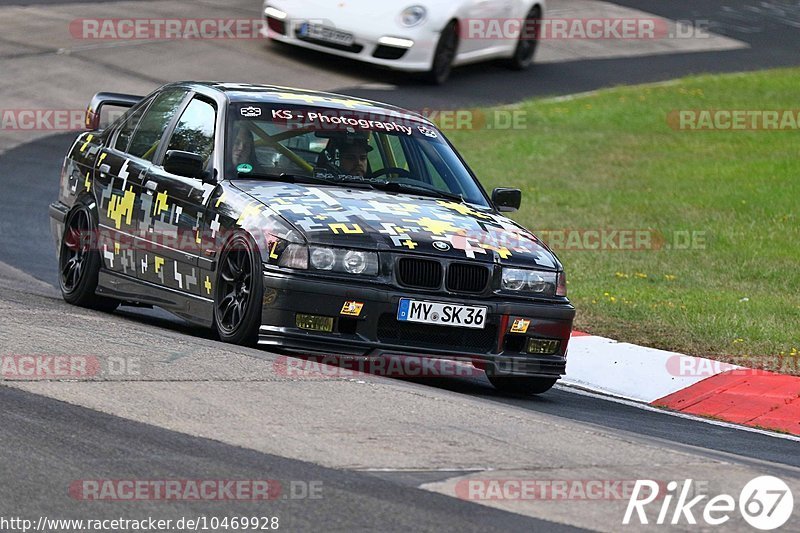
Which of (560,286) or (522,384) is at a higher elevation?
(560,286)

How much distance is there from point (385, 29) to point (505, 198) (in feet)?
36.4

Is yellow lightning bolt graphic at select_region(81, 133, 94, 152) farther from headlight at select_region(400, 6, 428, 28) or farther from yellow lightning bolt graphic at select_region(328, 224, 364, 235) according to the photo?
headlight at select_region(400, 6, 428, 28)

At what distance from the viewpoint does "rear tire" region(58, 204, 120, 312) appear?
A: 33.2 feet

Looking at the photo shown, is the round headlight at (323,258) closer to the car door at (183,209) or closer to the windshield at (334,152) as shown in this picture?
the car door at (183,209)

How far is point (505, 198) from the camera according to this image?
966 cm

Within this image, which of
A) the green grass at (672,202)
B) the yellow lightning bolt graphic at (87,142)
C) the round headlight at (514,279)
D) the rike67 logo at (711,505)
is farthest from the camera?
the green grass at (672,202)

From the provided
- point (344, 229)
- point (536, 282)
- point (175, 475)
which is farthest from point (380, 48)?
point (175, 475)

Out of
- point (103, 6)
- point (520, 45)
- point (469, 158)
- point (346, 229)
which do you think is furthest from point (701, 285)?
point (103, 6)

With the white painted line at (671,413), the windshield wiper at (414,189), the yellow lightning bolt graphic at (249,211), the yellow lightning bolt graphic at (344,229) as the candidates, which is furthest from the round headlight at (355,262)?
the white painted line at (671,413)

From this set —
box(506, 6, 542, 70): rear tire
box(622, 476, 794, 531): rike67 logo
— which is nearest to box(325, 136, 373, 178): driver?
box(622, 476, 794, 531): rike67 logo

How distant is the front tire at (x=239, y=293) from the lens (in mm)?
8133

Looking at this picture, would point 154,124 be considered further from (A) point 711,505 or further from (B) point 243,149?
(A) point 711,505

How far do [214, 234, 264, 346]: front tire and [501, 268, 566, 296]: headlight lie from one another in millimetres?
1331

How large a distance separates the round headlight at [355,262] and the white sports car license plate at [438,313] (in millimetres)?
272
